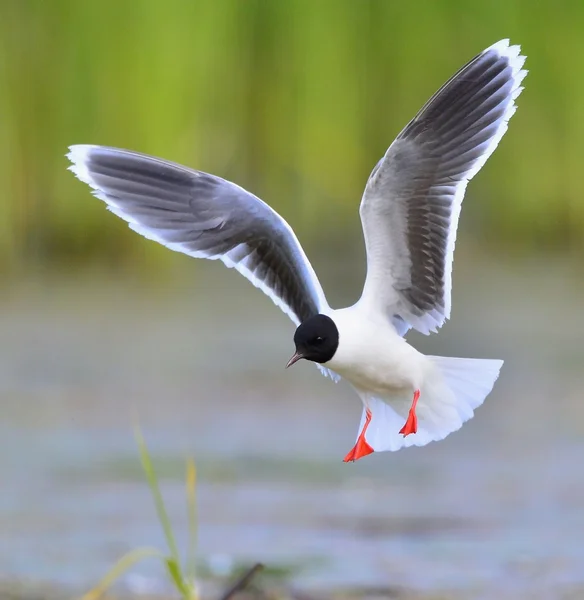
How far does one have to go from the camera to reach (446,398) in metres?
4.61

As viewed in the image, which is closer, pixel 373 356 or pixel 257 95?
pixel 373 356

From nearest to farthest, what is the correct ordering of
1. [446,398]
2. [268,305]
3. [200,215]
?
[446,398] → [200,215] → [268,305]

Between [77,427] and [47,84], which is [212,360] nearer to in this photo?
[77,427]

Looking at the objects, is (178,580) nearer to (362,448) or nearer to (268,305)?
(362,448)

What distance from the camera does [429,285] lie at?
4.59 meters

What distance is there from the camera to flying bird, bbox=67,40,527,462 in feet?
14.5

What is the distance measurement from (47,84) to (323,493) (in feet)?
12.8

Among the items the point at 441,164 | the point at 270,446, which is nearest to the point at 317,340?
the point at 441,164

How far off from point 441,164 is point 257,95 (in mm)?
6096

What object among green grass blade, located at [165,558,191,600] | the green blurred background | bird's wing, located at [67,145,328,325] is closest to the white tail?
bird's wing, located at [67,145,328,325]

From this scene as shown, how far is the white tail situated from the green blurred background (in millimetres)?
1459

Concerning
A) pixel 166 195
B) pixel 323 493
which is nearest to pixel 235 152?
pixel 323 493

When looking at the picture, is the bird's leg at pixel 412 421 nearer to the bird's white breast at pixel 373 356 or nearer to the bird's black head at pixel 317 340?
the bird's white breast at pixel 373 356

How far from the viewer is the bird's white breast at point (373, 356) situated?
14.5 feet
